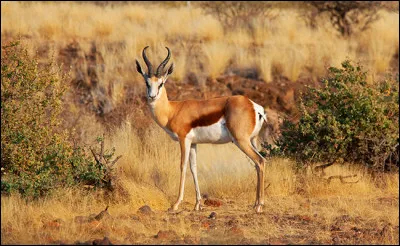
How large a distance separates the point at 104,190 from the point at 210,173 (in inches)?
107

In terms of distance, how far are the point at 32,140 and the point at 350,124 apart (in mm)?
4267

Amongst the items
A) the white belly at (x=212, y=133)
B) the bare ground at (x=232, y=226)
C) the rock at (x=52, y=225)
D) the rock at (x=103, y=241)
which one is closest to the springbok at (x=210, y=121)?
the white belly at (x=212, y=133)

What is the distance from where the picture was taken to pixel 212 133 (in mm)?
9594

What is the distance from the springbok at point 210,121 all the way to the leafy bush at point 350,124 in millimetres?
1388

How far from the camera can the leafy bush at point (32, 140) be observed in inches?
376

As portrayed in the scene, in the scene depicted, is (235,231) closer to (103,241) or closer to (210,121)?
(103,241)

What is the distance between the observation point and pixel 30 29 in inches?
820

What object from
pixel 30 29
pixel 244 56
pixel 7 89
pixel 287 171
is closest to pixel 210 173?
pixel 287 171

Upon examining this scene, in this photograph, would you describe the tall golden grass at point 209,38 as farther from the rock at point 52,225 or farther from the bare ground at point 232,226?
the rock at point 52,225

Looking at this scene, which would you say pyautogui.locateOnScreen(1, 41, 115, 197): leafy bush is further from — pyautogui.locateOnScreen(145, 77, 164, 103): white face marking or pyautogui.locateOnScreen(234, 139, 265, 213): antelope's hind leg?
pyautogui.locateOnScreen(234, 139, 265, 213): antelope's hind leg

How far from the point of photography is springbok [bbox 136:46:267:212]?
9484mm

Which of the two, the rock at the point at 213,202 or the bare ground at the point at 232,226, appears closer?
the bare ground at the point at 232,226

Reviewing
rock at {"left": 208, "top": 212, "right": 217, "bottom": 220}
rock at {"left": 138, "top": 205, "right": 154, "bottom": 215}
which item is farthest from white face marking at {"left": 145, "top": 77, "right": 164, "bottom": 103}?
rock at {"left": 208, "top": 212, "right": 217, "bottom": 220}

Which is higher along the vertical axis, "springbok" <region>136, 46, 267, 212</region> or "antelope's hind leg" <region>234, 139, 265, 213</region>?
"springbok" <region>136, 46, 267, 212</region>
